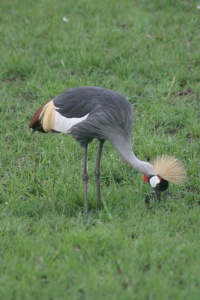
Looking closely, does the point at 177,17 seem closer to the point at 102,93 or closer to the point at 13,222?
the point at 102,93

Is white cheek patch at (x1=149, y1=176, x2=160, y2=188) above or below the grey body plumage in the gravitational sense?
below

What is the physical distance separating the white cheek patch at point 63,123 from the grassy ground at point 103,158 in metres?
0.52

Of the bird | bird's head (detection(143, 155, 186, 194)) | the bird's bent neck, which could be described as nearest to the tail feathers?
the bird

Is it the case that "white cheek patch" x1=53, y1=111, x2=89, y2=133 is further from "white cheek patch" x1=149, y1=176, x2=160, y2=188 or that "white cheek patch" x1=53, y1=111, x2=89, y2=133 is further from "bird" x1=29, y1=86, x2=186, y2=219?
"white cheek patch" x1=149, y1=176, x2=160, y2=188

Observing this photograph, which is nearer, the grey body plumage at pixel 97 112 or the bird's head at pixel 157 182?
the bird's head at pixel 157 182

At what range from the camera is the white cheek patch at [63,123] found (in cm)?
515

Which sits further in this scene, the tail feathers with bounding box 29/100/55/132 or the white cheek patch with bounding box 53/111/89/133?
the tail feathers with bounding box 29/100/55/132

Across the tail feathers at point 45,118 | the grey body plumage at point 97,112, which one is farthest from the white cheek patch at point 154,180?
the tail feathers at point 45,118

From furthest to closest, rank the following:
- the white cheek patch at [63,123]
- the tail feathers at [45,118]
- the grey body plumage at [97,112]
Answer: the tail feathers at [45,118]
the white cheek patch at [63,123]
the grey body plumage at [97,112]

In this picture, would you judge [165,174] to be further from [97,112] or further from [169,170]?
[97,112]

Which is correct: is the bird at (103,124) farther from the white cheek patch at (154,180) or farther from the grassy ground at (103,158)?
the grassy ground at (103,158)

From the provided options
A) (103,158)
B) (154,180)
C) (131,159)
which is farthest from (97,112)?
(103,158)

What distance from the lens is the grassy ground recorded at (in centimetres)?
413

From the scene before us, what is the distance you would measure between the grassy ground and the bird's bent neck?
0.36 meters
